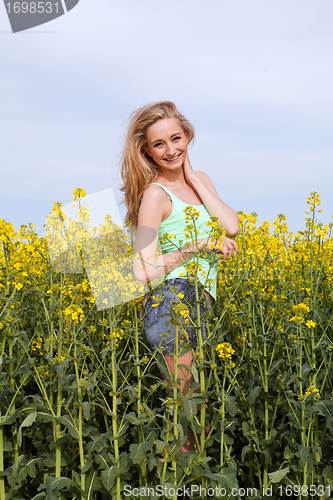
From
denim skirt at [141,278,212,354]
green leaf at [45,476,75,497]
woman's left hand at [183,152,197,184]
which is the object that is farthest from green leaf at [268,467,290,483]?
woman's left hand at [183,152,197,184]

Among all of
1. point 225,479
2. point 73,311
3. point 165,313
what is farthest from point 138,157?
point 225,479

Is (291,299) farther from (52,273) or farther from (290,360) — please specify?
(52,273)

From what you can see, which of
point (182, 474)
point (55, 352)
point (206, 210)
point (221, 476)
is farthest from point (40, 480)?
point (206, 210)

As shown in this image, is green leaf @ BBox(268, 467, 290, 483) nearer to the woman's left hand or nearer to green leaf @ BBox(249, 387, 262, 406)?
green leaf @ BBox(249, 387, 262, 406)

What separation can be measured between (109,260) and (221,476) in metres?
1.58

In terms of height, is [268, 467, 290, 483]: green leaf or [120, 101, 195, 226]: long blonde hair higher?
[120, 101, 195, 226]: long blonde hair

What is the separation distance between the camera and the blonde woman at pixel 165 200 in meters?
3.15

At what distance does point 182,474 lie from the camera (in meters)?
2.86

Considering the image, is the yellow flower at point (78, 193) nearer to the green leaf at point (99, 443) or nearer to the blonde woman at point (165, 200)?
the blonde woman at point (165, 200)

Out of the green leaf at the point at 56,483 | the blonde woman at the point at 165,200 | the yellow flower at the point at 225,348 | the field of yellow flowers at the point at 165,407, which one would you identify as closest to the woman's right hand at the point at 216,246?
the blonde woman at the point at 165,200

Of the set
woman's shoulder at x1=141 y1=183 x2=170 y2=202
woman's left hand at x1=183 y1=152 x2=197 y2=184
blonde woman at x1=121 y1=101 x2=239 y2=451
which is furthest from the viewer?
woman's left hand at x1=183 y1=152 x2=197 y2=184

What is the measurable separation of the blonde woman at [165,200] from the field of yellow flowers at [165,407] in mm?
183

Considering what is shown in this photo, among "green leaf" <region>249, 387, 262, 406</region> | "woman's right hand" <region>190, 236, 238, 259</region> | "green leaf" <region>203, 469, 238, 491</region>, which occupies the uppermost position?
"woman's right hand" <region>190, 236, 238, 259</region>

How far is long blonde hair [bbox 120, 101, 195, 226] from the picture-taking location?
3.59 meters
